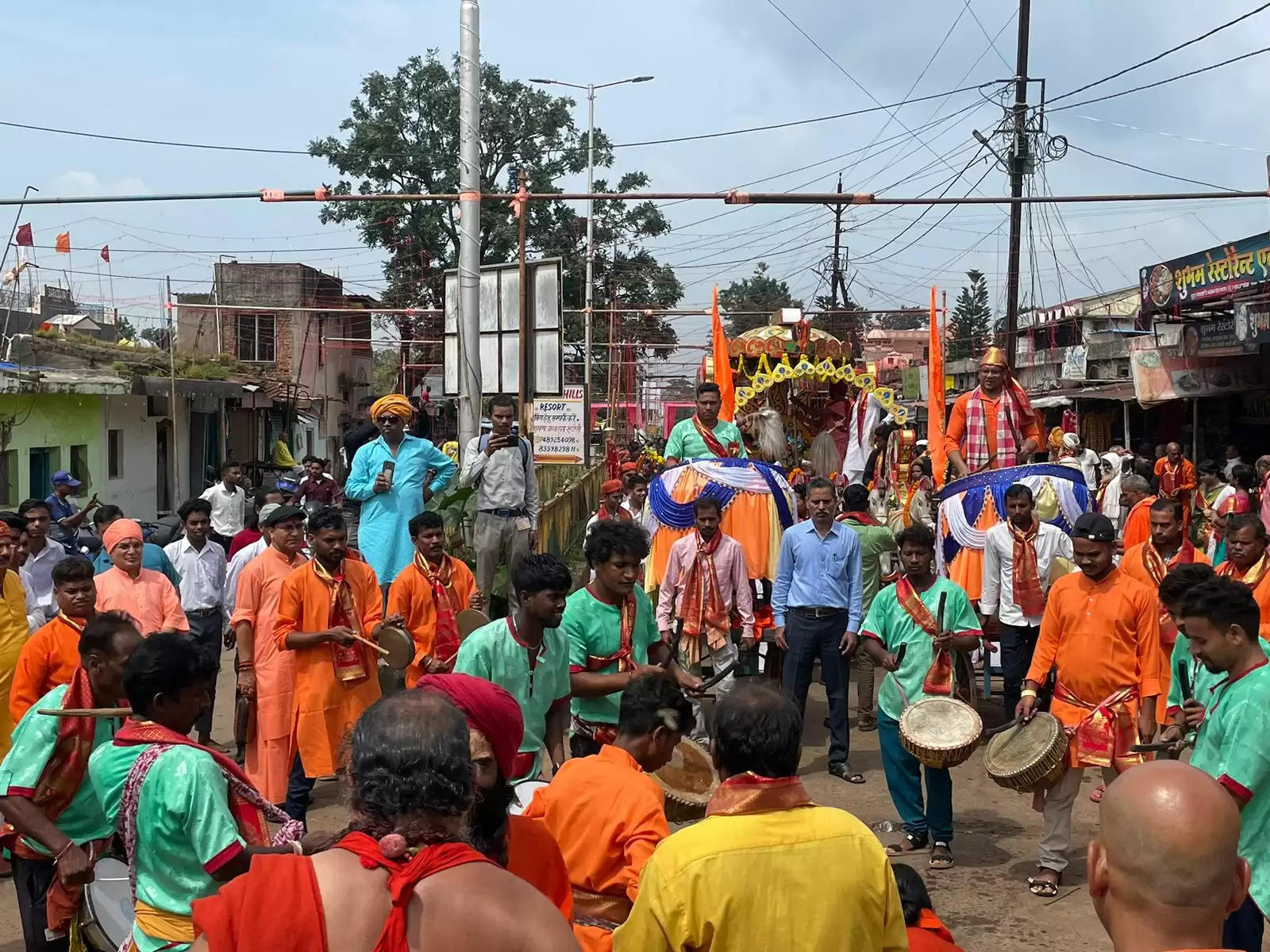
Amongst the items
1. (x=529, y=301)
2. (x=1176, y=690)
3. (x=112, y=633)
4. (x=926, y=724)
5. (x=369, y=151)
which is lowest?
(x=926, y=724)

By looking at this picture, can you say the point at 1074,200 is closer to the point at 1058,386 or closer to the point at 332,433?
the point at 1058,386

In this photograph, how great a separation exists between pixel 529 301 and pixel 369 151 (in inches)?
1243

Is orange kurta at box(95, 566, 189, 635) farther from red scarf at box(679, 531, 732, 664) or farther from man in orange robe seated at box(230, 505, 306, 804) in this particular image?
red scarf at box(679, 531, 732, 664)

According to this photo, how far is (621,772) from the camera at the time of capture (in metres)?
3.70

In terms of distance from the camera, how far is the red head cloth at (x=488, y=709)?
288 centimetres

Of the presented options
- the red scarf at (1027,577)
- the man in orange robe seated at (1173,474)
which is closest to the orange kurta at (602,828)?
the red scarf at (1027,577)

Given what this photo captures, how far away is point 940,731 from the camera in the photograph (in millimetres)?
6457

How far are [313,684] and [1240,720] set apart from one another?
4.45 m

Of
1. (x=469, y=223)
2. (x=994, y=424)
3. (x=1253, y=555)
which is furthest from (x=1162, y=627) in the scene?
(x=469, y=223)

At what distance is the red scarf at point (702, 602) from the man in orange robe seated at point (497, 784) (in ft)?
19.4

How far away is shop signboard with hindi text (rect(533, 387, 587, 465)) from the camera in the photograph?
45.1ft

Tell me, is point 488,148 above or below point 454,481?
above

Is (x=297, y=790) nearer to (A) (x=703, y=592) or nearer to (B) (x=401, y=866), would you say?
(A) (x=703, y=592)

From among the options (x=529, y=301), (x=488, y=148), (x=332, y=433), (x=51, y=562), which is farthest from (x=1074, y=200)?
(x=332, y=433)
